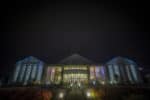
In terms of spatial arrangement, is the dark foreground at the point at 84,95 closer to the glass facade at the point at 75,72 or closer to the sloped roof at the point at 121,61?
the glass facade at the point at 75,72

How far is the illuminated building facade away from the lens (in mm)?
37844

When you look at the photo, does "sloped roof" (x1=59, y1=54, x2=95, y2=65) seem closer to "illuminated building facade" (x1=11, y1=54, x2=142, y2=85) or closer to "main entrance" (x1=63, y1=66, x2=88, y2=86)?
"illuminated building facade" (x1=11, y1=54, x2=142, y2=85)

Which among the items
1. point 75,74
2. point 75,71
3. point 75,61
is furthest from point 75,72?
point 75,61

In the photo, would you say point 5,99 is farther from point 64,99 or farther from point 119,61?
point 119,61

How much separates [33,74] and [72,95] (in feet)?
69.2

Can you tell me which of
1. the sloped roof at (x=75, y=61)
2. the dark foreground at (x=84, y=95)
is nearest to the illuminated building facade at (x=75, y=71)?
the sloped roof at (x=75, y=61)

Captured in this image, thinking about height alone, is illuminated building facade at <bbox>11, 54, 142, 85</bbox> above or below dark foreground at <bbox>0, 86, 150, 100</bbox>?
above

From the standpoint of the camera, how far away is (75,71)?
39.8 meters

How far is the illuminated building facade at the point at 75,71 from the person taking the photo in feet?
124

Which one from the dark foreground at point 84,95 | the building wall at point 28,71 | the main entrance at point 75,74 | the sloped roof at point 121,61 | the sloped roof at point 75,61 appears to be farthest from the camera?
the sloped roof at point 75,61

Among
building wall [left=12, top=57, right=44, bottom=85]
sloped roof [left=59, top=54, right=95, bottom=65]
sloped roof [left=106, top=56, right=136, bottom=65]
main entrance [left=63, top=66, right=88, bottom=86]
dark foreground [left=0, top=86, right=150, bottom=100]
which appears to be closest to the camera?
dark foreground [left=0, top=86, right=150, bottom=100]

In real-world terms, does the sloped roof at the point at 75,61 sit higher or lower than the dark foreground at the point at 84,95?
higher

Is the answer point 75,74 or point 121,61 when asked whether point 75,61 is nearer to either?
point 75,74

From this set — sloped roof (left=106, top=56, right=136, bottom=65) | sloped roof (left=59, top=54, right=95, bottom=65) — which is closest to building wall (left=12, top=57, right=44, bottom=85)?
sloped roof (left=59, top=54, right=95, bottom=65)
